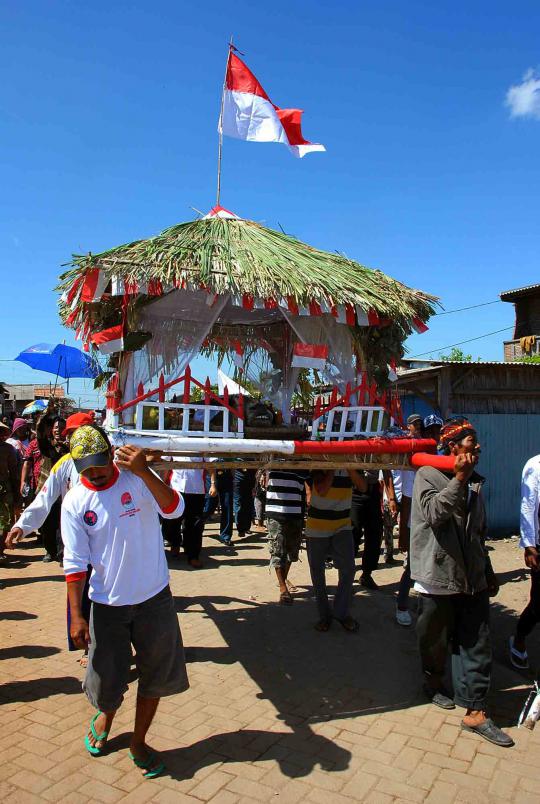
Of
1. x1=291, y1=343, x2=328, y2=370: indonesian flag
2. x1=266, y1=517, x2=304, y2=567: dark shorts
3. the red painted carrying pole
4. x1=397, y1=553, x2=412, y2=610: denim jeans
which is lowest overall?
x1=397, y1=553, x2=412, y2=610: denim jeans

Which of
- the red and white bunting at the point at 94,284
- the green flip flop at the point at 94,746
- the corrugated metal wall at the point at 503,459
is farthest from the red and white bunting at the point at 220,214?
the corrugated metal wall at the point at 503,459

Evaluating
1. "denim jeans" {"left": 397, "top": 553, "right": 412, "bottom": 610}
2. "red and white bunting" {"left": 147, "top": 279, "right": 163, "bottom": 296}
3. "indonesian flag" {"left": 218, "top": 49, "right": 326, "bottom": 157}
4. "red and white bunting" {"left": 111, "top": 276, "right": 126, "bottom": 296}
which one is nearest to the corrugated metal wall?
"denim jeans" {"left": 397, "top": 553, "right": 412, "bottom": 610}

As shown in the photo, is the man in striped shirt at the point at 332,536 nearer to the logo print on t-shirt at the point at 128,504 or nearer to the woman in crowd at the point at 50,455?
the logo print on t-shirt at the point at 128,504

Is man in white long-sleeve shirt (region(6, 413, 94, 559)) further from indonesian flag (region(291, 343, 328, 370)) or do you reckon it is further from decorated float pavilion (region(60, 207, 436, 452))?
indonesian flag (region(291, 343, 328, 370))

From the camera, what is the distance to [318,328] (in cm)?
461

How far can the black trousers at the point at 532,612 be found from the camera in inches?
178

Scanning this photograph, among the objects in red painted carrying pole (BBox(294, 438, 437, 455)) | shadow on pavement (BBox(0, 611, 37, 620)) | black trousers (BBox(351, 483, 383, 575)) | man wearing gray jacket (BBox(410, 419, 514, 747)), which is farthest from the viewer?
black trousers (BBox(351, 483, 383, 575))

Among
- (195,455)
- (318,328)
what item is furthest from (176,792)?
(318,328)

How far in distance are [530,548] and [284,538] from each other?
251 cm

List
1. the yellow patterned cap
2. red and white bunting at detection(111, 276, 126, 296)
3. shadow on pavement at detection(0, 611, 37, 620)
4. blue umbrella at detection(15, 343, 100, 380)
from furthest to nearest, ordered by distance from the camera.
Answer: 1. blue umbrella at detection(15, 343, 100, 380)
2. shadow on pavement at detection(0, 611, 37, 620)
3. red and white bunting at detection(111, 276, 126, 296)
4. the yellow patterned cap

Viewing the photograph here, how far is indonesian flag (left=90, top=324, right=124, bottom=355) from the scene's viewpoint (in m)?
4.23

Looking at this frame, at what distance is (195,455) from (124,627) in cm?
110

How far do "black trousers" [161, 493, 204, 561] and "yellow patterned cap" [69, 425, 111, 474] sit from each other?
172 inches

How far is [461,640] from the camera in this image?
3840 mm
